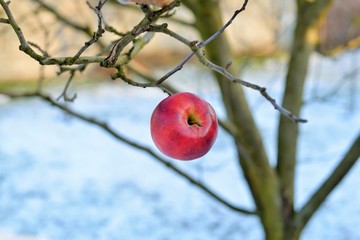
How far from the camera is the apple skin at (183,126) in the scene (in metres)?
0.85

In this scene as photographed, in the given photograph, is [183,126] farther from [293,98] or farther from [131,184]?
[131,184]

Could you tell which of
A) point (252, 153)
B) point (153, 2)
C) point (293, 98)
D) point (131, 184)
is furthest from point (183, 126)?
point (131, 184)

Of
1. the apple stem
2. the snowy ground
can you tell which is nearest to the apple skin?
the apple stem

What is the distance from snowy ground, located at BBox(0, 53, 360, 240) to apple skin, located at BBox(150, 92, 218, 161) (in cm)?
199

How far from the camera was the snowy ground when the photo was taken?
13.5 feet

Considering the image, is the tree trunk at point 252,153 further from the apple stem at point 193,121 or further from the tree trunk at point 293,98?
the apple stem at point 193,121

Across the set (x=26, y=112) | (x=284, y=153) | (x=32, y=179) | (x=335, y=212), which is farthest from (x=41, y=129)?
(x=284, y=153)

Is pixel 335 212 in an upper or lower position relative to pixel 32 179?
upper

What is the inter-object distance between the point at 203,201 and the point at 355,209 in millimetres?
1191

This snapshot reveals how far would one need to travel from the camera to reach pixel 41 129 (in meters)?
6.69

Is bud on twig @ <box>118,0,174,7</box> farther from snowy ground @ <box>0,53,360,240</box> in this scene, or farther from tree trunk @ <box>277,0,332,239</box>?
snowy ground @ <box>0,53,360,240</box>

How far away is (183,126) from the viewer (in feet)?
2.82

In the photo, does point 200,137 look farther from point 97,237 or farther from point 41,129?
point 41,129

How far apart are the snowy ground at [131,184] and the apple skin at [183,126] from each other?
6.53ft
